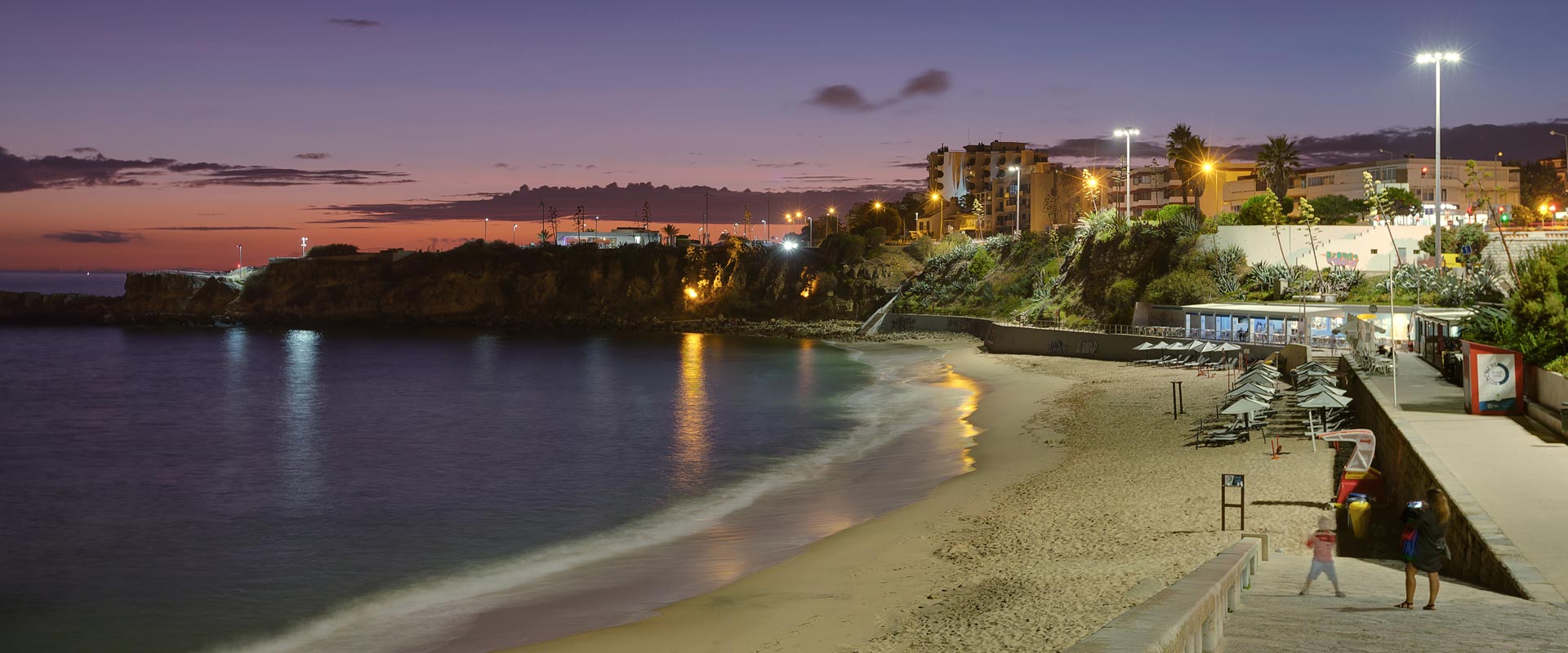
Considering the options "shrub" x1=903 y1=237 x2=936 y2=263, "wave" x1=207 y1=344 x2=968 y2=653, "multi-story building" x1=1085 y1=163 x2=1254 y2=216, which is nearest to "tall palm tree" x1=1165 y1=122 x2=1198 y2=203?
"multi-story building" x1=1085 y1=163 x2=1254 y2=216

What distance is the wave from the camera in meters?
16.1

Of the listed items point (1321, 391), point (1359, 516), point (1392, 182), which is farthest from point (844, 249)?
point (1359, 516)

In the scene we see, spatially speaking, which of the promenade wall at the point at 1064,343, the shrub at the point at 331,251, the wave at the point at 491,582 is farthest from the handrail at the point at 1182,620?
the shrub at the point at 331,251

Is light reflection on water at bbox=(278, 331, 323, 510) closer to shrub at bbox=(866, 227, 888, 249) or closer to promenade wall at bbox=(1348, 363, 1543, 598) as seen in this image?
promenade wall at bbox=(1348, 363, 1543, 598)

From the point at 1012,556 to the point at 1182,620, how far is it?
9.91 metres

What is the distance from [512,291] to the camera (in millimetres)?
Result: 135750

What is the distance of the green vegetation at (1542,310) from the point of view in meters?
21.6

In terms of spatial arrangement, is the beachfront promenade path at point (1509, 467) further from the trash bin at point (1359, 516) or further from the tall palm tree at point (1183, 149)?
the tall palm tree at point (1183, 149)

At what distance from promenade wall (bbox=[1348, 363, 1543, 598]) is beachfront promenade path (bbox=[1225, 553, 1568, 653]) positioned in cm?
31

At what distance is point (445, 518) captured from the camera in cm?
2486

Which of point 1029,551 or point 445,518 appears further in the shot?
point 445,518

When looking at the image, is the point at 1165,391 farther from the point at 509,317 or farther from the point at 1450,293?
the point at 509,317

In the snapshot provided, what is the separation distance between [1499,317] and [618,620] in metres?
22.7

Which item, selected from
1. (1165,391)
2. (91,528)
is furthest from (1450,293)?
(91,528)
